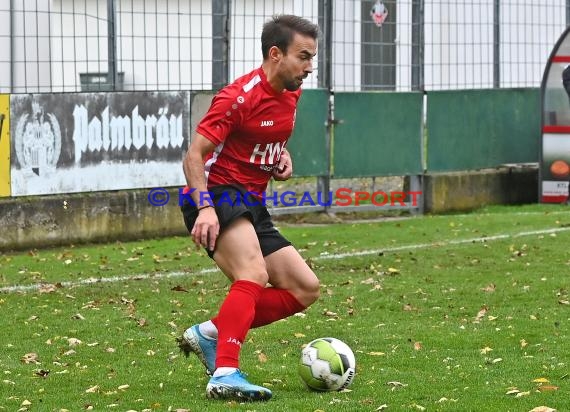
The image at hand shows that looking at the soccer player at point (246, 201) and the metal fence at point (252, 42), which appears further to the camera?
the metal fence at point (252, 42)

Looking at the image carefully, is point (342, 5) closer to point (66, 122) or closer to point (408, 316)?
point (66, 122)

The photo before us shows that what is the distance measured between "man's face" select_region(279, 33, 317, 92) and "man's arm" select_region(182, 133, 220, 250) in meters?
0.55

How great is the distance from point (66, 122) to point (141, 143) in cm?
96

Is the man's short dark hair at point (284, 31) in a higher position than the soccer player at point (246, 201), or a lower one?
higher

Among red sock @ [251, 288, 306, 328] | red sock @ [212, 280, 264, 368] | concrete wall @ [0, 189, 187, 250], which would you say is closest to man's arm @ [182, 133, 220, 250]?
red sock @ [212, 280, 264, 368]

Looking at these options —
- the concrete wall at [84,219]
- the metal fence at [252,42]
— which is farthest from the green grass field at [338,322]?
the metal fence at [252,42]

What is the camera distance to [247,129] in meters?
6.96

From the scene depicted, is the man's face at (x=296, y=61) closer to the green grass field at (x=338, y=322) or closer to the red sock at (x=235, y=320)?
the red sock at (x=235, y=320)

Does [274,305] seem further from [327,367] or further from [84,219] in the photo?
[84,219]

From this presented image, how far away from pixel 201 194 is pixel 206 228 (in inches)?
7.1

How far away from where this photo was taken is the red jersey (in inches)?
269

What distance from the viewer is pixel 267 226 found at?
7.18m

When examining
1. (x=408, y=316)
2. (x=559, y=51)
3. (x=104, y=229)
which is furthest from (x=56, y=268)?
(x=559, y=51)

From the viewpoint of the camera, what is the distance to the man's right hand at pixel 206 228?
6.72 m
